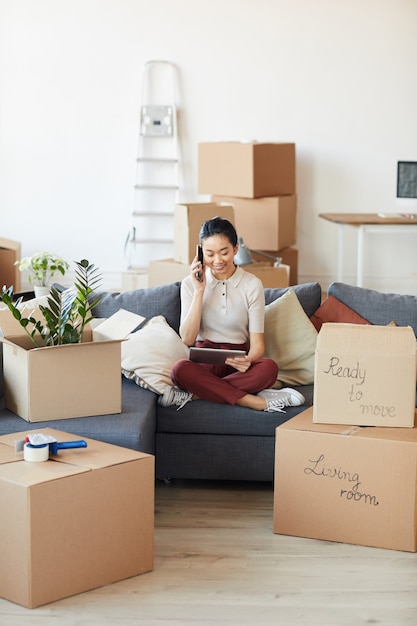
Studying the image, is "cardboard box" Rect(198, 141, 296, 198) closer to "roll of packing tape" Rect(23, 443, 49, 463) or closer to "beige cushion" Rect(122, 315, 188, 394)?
"beige cushion" Rect(122, 315, 188, 394)

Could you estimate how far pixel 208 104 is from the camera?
274 inches

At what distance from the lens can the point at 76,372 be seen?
295 centimetres

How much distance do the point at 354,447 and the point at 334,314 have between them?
970mm

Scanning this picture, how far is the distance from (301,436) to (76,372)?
0.73m

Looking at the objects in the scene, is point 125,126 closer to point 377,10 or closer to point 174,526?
point 377,10

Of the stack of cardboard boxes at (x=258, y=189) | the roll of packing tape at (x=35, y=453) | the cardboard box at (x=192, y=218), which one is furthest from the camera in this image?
the stack of cardboard boxes at (x=258, y=189)

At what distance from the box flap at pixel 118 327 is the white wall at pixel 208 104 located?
4093 millimetres

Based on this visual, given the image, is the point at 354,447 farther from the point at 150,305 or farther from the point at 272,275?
the point at 272,275

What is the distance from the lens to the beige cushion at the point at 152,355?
11.0 ft

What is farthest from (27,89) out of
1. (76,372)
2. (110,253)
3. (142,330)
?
(76,372)

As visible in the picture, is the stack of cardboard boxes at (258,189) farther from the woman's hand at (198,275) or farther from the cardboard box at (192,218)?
the woman's hand at (198,275)

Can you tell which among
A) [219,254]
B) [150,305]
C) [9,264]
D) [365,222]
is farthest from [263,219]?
[219,254]

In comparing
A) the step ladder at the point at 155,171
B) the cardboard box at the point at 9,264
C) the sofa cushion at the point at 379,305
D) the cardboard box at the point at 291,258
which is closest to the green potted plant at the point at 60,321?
the sofa cushion at the point at 379,305

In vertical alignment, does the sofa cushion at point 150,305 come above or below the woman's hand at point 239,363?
above
